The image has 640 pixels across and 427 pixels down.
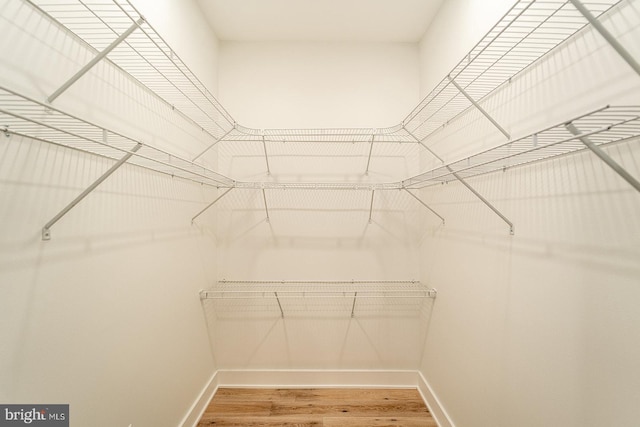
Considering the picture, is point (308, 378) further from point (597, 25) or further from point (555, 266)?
point (597, 25)

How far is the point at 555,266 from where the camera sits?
3.18ft

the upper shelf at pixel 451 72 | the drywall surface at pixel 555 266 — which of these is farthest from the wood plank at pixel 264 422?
the upper shelf at pixel 451 72

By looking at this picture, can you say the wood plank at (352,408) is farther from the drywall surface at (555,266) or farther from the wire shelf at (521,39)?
the wire shelf at (521,39)

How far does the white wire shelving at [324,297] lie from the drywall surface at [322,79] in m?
1.25

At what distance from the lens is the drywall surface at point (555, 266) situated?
764mm

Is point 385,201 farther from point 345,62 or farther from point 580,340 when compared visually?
point 580,340

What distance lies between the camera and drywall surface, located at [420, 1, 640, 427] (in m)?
0.76

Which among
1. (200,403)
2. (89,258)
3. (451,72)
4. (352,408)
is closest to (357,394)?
(352,408)

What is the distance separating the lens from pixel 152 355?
1391 mm

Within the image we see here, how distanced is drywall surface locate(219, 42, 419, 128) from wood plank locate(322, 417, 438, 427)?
81.7 inches

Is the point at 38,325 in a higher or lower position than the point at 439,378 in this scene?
higher

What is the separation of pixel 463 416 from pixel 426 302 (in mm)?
710

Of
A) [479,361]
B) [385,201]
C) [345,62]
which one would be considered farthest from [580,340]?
[345,62]

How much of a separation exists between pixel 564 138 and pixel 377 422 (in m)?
1.89
